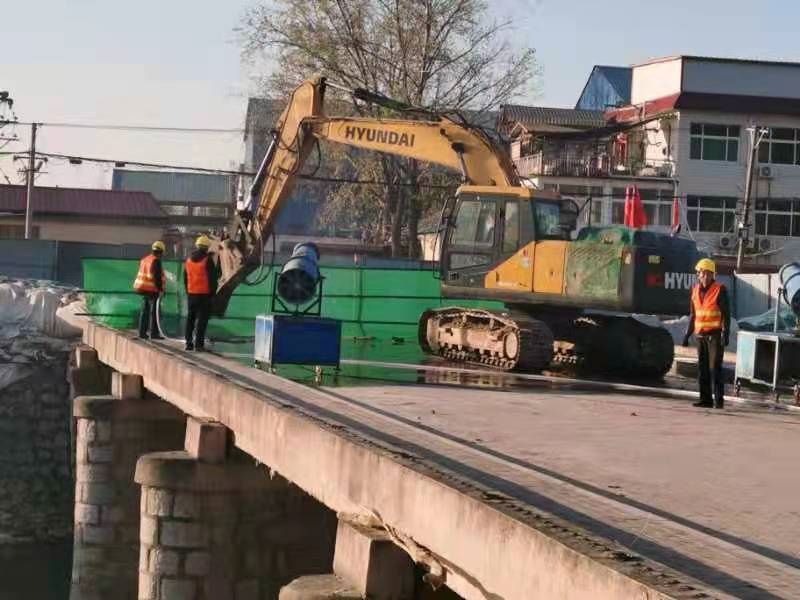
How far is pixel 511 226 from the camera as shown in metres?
17.5

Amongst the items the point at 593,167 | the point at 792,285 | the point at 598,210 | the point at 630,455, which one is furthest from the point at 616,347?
the point at 593,167

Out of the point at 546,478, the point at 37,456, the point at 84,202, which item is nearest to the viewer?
the point at 546,478

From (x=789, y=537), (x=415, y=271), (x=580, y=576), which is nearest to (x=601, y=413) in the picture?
(x=789, y=537)

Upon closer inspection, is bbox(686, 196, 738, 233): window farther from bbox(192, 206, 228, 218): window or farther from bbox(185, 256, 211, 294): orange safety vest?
bbox(185, 256, 211, 294): orange safety vest

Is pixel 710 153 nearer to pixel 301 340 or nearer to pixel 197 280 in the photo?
pixel 197 280

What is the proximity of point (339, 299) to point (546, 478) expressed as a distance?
1474 centimetres

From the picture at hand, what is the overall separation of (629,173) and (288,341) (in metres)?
37.1

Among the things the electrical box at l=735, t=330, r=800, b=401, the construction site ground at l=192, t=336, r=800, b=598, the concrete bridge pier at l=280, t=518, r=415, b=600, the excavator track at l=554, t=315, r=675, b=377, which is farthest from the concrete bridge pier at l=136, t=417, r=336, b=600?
the excavator track at l=554, t=315, r=675, b=377

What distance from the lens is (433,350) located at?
63.5 feet

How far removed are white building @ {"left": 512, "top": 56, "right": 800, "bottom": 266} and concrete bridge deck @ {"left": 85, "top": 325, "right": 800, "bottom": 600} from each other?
3654 cm

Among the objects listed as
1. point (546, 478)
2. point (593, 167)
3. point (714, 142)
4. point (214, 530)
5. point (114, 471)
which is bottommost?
point (114, 471)

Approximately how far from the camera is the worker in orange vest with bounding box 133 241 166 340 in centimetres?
1842

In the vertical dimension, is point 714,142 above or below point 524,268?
above

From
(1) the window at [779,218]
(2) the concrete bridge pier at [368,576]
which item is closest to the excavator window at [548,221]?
(2) the concrete bridge pier at [368,576]
